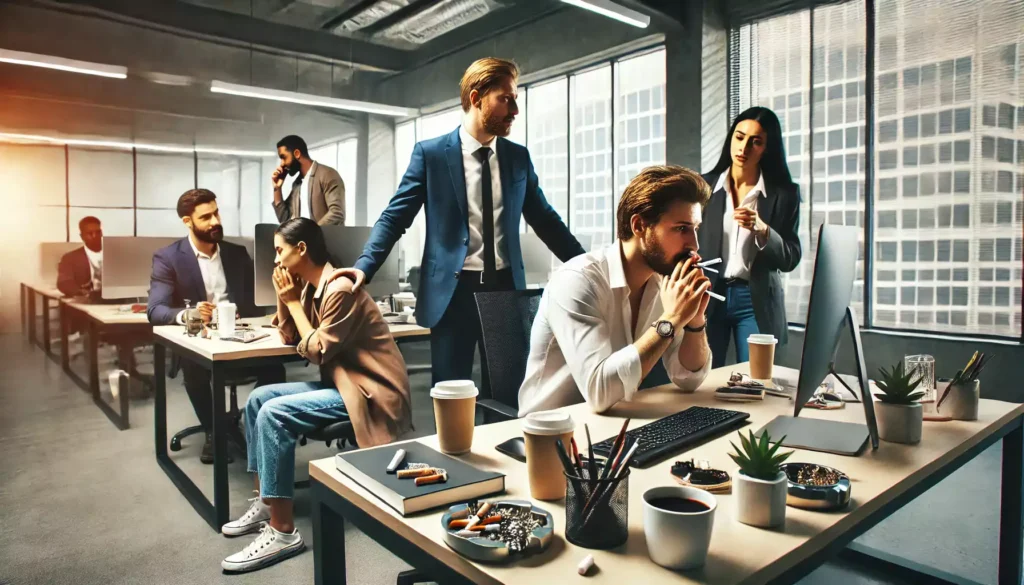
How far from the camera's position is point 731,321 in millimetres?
2699

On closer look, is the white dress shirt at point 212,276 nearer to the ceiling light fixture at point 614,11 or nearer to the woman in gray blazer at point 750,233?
the woman in gray blazer at point 750,233

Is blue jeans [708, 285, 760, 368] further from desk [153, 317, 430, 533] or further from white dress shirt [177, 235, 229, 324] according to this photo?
white dress shirt [177, 235, 229, 324]

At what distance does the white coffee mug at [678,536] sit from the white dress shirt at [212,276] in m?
2.88

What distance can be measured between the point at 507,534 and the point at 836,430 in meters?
0.83

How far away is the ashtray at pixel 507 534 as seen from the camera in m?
0.76

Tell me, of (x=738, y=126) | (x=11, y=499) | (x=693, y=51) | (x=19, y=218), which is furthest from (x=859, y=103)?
(x=11, y=499)

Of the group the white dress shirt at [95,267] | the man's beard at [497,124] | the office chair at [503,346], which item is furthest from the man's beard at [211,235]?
the office chair at [503,346]

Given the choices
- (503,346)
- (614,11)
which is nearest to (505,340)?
(503,346)

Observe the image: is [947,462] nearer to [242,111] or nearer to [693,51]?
[242,111]

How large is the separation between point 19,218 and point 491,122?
77.5 inches

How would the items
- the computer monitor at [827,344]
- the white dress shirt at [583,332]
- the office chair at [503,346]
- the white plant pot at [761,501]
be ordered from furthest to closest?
the office chair at [503,346] → the white dress shirt at [583,332] → the computer monitor at [827,344] → the white plant pot at [761,501]

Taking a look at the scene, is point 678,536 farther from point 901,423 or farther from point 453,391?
point 901,423

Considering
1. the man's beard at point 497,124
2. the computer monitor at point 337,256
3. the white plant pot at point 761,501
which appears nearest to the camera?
the white plant pot at point 761,501

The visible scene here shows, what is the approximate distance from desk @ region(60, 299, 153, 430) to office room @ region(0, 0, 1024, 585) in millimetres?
12
